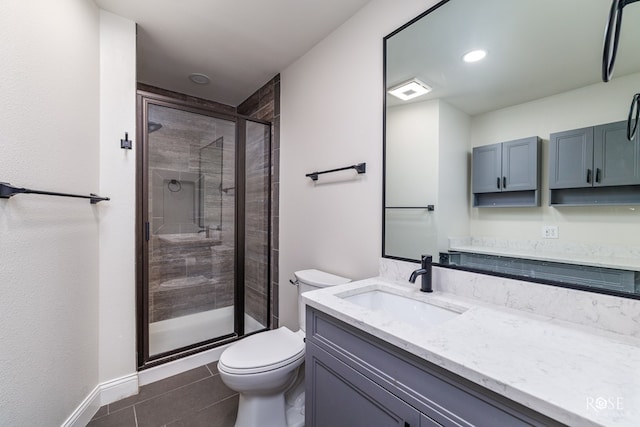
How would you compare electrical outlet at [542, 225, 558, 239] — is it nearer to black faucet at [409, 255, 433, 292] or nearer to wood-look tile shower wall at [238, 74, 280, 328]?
black faucet at [409, 255, 433, 292]

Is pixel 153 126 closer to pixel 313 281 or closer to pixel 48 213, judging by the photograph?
pixel 48 213

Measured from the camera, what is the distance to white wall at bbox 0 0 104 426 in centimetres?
105

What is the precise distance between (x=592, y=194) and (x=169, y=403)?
2405mm

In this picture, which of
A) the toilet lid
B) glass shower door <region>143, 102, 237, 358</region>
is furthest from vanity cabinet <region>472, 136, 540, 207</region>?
glass shower door <region>143, 102, 237, 358</region>

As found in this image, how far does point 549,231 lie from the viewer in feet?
3.21

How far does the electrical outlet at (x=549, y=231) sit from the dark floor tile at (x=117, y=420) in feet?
7.44

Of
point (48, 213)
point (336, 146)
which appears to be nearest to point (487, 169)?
point (336, 146)

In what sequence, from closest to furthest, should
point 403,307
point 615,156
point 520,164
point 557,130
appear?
point 615,156, point 557,130, point 520,164, point 403,307

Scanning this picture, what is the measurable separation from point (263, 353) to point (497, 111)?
→ 1.64 metres

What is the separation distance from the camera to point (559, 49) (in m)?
0.96

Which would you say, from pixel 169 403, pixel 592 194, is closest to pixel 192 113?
pixel 169 403

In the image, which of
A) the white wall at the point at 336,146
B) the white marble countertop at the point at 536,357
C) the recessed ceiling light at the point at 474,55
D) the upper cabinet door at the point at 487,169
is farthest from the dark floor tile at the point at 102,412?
the recessed ceiling light at the point at 474,55

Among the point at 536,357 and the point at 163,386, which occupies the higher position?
the point at 536,357

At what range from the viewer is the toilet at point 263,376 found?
1352mm
